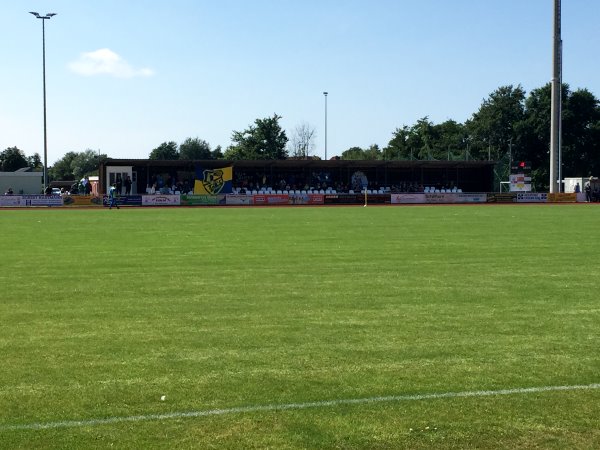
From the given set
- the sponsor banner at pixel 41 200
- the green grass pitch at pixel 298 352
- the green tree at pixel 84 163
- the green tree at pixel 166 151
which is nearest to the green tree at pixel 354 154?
the green tree at pixel 166 151

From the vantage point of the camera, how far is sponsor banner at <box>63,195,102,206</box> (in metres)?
55.3

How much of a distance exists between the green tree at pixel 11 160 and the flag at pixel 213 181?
281ft

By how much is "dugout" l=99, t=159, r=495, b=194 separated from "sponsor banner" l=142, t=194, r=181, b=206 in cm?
714

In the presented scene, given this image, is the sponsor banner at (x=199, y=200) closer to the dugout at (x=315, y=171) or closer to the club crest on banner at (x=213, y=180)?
the dugout at (x=315, y=171)

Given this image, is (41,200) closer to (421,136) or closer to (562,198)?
(562,198)

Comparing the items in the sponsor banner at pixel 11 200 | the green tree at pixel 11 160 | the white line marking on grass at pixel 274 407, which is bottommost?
the white line marking on grass at pixel 274 407

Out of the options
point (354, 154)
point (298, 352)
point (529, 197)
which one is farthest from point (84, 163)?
point (298, 352)

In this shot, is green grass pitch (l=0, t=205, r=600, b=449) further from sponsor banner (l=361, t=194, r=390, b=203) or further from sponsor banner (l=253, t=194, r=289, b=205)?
sponsor banner (l=361, t=194, r=390, b=203)

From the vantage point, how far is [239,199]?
191 feet

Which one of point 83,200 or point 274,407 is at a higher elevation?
point 83,200

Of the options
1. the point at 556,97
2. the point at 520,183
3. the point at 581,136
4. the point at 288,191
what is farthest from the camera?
the point at 581,136

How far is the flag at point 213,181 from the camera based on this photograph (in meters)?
66.8

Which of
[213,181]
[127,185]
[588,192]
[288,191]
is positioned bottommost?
[588,192]

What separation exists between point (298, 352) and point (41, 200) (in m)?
51.7
